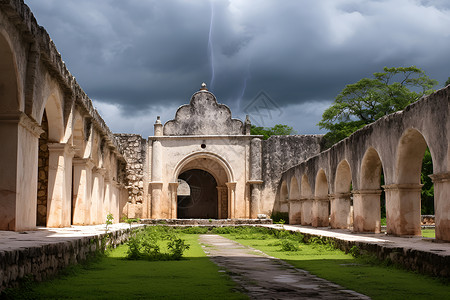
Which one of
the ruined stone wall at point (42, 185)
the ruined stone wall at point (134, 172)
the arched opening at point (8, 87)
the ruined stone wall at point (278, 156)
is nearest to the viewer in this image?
the arched opening at point (8, 87)

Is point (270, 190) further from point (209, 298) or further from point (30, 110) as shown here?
point (209, 298)

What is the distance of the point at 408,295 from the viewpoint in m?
5.04

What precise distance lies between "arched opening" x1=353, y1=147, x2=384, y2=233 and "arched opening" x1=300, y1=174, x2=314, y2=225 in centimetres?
648

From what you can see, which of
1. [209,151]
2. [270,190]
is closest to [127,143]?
[209,151]

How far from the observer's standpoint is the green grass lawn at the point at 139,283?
4.83 metres

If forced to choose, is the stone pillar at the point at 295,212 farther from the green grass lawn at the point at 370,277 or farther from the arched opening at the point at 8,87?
the arched opening at the point at 8,87

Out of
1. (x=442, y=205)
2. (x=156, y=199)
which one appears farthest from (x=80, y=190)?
(x=156, y=199)

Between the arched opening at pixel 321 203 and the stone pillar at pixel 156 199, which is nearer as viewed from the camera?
the arched opening at pixel 321 203

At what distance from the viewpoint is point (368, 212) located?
14.0 meters

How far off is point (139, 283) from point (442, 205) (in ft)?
19.4

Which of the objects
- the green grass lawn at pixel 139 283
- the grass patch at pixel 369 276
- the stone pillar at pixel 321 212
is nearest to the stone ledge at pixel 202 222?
the stone pillar at pixel 321 212

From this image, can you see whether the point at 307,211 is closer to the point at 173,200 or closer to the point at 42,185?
the point at 173,200

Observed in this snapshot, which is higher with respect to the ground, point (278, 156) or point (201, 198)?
point (278, 156)

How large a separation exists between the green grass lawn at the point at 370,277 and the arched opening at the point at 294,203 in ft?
44.2
